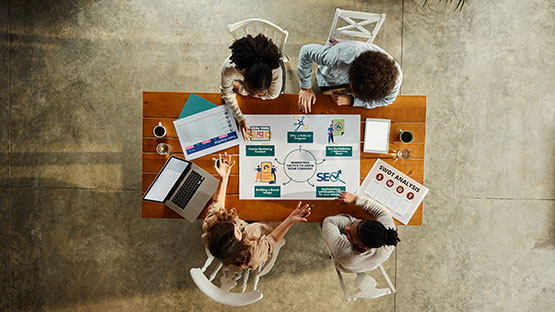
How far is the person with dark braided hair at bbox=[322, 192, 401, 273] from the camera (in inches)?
67.5

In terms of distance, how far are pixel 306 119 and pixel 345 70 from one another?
382 mm

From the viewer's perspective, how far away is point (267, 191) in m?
1.98

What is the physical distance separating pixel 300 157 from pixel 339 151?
0.82ft

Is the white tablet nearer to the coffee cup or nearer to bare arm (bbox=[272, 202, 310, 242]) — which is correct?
bare arm (bbox=[272, 202, 310, 242])

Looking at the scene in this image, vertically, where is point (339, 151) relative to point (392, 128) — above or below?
below

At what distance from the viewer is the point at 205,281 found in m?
1.82

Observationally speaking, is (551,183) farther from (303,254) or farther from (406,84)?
(303,254)

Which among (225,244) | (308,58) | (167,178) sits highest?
(308,58)

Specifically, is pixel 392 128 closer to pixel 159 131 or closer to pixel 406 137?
pixel 406 137

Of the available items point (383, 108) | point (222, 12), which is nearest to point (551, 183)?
point (383, 108)

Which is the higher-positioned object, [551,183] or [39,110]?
[39,110]

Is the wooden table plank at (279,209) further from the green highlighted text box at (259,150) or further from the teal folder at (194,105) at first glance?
the teal folder at (194,105)

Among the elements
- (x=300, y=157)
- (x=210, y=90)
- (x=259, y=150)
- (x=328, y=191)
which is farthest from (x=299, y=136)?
(x=210, y=90)

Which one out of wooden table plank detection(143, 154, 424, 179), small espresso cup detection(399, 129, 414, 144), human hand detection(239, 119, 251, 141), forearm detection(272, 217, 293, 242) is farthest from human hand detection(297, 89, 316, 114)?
forearm detection(272, 217, 293, 242)
